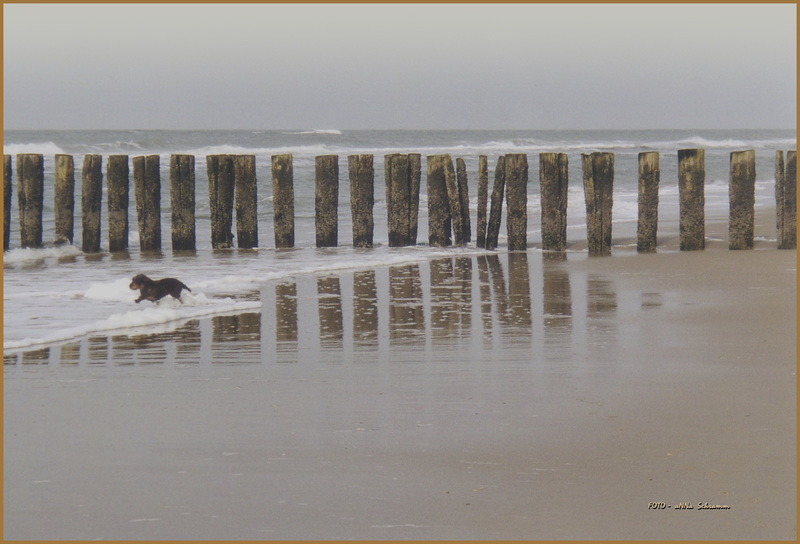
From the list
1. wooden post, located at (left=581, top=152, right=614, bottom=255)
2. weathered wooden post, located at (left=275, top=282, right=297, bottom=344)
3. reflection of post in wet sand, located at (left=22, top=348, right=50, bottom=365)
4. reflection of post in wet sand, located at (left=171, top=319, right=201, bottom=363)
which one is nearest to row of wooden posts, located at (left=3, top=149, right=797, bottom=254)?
wooden post, located at (left=581, top=152, right=614, bottom=255)

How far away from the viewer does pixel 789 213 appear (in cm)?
1041

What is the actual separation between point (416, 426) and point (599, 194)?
7270 millimetres

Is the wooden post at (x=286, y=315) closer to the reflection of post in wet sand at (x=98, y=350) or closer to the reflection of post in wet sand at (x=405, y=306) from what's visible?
the reflection of post in wet sand at (x=405, y=306)

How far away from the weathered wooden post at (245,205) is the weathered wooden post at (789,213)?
618 cm

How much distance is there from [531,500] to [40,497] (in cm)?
166

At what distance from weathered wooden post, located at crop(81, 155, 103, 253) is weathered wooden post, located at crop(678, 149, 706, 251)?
7.01 metres

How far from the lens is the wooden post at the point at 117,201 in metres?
11.5

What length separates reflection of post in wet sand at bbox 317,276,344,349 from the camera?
5.69m

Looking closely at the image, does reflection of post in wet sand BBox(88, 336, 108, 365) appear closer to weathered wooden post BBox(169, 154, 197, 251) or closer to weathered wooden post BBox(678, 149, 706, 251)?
weathered wooden post BBox(169, 154, 197, 251)

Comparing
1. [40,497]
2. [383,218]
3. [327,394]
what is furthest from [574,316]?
[383,218]

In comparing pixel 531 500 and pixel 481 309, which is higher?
pixel 481 309

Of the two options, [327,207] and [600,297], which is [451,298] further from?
[327,207]

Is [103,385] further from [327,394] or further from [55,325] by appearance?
[55,325]

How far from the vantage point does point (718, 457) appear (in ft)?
11.5
